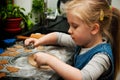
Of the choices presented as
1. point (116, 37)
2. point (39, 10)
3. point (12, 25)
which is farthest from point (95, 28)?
point (39, 10)

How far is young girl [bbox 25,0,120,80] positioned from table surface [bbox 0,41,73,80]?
0.13ft

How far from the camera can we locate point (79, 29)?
0.92 meters

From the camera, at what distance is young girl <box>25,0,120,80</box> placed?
82cm

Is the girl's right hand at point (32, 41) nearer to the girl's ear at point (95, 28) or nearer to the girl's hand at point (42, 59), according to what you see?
the girl's hand at point (42, 59)

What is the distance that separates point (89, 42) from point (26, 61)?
31 cm

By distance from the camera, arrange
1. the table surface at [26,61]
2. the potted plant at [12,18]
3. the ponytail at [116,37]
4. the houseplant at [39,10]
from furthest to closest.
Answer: the houseplant at [39,10] → the potted plant at [12,18] → the ponytail at [116,37] → the table surface at [26,61]

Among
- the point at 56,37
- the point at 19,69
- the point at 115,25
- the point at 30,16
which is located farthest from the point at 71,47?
the point at 30,16

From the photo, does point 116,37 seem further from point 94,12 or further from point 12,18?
point 12,18

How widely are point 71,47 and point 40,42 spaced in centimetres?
17

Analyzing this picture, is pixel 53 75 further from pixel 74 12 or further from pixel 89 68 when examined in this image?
pixel 74 12

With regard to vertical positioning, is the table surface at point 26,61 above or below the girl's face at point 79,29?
below

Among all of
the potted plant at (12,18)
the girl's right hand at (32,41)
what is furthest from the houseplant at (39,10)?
the girl's right hand at (32,41)

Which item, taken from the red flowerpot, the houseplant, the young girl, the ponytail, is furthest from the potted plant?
the ponytail

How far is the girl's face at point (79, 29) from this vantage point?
903 millimetres
